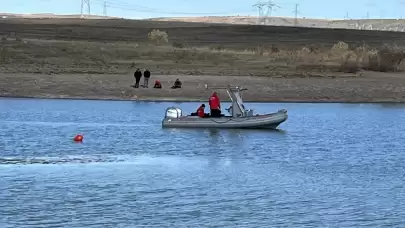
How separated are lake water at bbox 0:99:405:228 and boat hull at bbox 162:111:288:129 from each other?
380 millimetres

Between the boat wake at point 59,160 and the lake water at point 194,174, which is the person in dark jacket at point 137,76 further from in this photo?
the boat wake at point 59,160

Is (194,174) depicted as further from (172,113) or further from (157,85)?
(157,85)

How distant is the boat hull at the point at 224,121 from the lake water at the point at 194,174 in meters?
0.38

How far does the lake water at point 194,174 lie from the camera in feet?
67.2

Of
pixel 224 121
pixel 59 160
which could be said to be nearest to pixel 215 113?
pixel 224 121

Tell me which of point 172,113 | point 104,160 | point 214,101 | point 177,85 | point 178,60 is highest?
point 178,60

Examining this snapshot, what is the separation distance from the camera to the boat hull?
38.5 metres

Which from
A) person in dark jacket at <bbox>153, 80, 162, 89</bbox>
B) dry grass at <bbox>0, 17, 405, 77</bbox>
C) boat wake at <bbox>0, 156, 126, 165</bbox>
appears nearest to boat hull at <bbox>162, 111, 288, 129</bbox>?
boat wake at <bbox>0, 156, 126, 165</bbox>

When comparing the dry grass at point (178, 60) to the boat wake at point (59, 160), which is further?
the dry grass at point (178, 60)

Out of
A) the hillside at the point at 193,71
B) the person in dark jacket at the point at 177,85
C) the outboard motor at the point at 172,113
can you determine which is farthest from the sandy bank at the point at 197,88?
the outboard motor at the point at 172,113

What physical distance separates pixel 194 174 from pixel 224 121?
40.2 feet

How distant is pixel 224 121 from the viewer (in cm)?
3869

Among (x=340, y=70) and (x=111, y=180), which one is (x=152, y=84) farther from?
(x=111, y=180)

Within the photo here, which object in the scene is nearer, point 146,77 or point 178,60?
point 146,77
